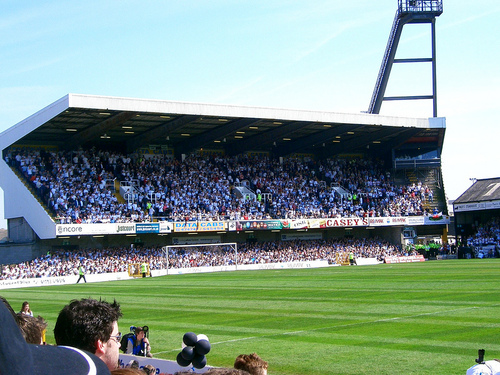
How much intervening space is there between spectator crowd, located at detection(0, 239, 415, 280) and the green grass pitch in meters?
16.2

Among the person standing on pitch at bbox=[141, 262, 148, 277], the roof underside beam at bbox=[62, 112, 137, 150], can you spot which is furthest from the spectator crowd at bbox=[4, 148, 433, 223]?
the person standing on pitch at bbox=[141, 262, 148, 277]

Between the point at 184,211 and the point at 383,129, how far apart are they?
20.8 m

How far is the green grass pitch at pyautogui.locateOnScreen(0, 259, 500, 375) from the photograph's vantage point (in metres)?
12.1

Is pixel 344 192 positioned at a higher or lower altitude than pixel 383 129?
lower

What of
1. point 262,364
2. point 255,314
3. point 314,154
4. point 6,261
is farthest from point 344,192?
point 262,364

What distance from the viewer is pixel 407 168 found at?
2557 inches

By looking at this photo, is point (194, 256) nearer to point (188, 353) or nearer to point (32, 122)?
point (32, 122)

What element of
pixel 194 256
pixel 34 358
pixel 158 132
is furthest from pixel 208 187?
pixel 34 358

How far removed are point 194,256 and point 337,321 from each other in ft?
117

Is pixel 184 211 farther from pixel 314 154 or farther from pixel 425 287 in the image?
pixel 425 287

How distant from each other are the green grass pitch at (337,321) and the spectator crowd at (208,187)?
2056 centimetres

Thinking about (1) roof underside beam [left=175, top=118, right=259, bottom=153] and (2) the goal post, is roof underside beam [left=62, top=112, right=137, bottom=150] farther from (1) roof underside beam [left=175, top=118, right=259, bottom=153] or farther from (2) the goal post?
(2) the goal post

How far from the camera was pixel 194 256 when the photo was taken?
52.2 meters

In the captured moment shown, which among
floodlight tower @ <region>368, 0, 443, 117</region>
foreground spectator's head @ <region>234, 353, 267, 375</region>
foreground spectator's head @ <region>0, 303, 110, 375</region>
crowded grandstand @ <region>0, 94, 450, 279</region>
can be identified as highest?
floodlight tower @ <region>368, 0, 443, 117</region>
